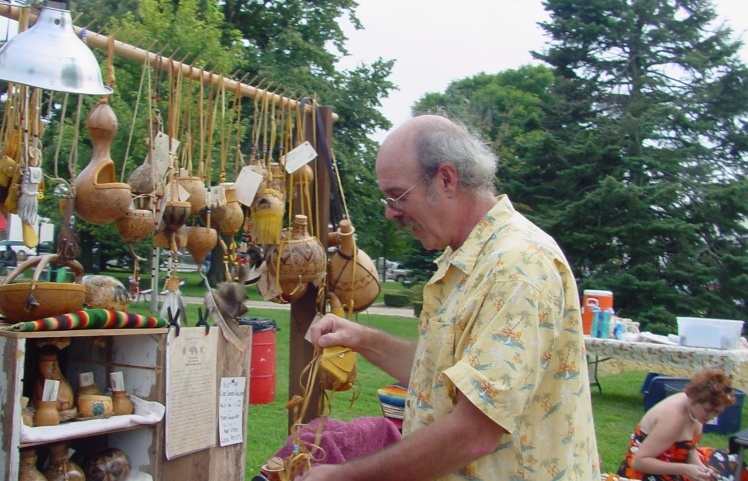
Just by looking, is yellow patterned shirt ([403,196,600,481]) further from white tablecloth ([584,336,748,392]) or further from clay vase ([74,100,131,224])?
white tablecloth ([584,336,748,392])

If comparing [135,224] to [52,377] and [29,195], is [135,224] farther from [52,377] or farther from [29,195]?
[52,377]

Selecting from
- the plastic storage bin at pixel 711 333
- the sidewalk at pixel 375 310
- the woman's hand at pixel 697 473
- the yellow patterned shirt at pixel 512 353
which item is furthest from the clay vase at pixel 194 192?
the sidewalk at pixel 375 310

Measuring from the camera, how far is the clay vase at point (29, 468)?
2.31m

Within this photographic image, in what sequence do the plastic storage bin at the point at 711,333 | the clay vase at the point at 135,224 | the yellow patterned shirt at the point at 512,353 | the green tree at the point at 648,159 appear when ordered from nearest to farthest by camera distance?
the yellow patterned shirt at the point at 512,353 → the clay vase at the point at 135,224 → the plastic storage bin at the point at 711,333 → the green tree at the point at 648,159

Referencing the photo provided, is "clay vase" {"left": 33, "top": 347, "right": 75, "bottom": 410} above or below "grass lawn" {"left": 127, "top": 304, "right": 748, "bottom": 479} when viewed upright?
above

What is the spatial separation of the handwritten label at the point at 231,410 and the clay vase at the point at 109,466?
375 millimetres

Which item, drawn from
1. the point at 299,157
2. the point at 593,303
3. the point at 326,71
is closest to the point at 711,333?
the point at 593,303

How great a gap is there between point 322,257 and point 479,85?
30863mm

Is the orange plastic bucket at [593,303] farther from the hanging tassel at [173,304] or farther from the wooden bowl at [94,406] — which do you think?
the wooden bowl at [94,406]

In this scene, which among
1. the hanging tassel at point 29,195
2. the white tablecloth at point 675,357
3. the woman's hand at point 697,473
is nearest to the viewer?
the hanging tassel at point 29,195

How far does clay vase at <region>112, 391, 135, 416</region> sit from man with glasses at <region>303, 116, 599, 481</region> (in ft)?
4.31

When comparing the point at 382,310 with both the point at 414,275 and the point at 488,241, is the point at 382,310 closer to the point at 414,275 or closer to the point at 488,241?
the point at 414,275

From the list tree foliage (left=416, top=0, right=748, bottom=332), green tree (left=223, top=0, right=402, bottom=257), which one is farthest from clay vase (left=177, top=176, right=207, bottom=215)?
green tree (left=223, top=0, right=402, bottom=257)

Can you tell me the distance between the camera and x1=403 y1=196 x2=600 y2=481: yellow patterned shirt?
1285mm
